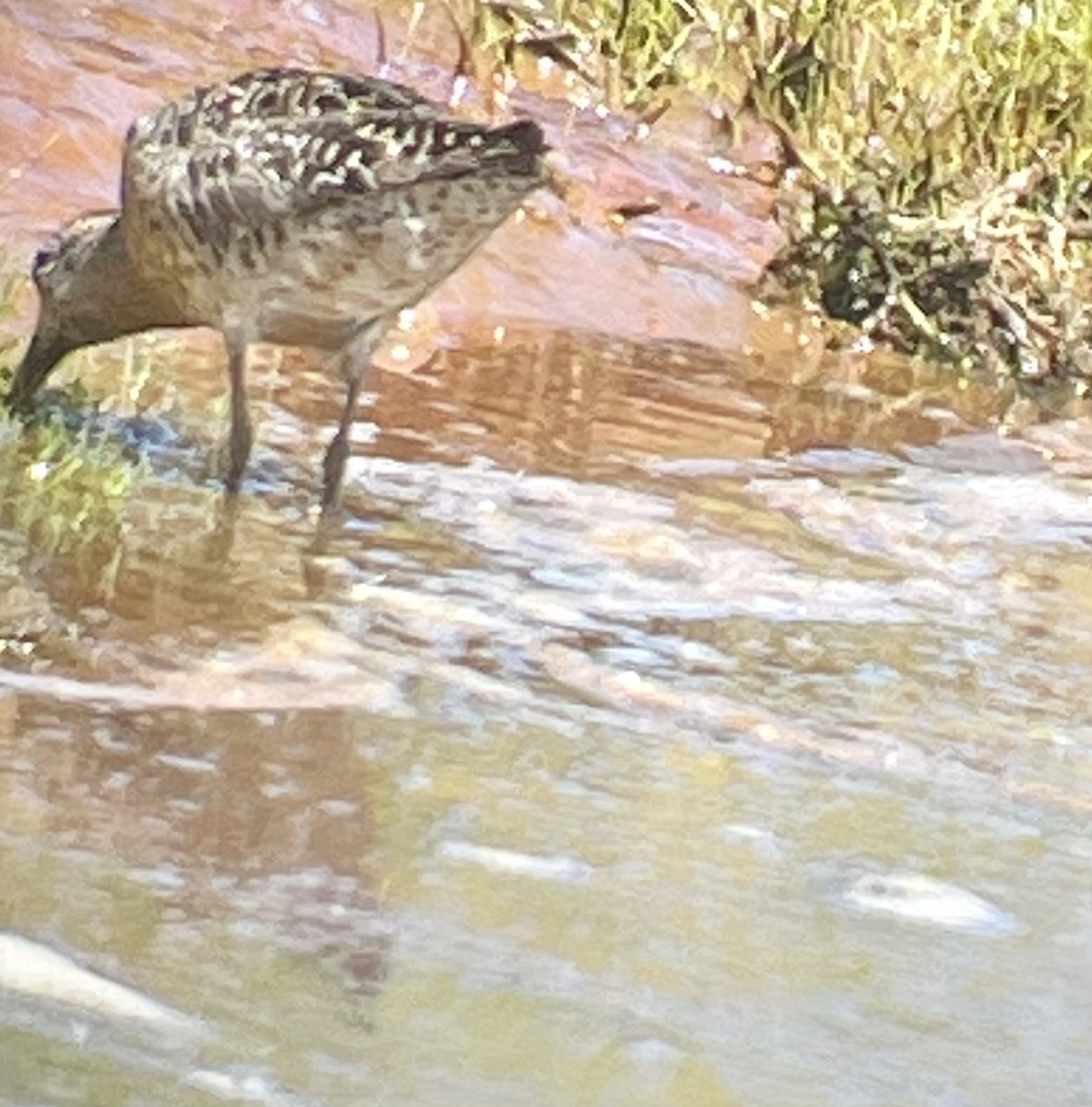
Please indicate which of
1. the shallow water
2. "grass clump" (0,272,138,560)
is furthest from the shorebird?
"grass clump" (0,272,138,560)

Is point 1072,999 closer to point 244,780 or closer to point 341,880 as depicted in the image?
point 341,880

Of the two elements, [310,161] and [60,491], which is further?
[310,161]

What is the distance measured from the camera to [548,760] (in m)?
4.25

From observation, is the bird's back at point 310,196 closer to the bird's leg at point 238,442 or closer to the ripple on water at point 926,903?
the bird's leg at point 238,442

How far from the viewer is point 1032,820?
4.25 m

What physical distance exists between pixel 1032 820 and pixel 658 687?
79 centimetres

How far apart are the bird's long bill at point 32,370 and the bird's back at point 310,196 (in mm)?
315

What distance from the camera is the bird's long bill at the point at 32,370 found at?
20.4 ft

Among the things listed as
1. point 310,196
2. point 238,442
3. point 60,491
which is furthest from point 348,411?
point 60,491

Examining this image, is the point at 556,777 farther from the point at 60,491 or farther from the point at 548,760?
the point at 60,491

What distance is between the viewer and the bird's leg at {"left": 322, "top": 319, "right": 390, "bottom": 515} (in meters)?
5.90

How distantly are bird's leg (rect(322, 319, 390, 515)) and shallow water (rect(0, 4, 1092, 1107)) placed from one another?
0.07 meters

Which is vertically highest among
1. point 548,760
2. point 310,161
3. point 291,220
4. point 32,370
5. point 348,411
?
point 310,161

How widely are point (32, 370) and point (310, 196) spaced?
3.73ft
